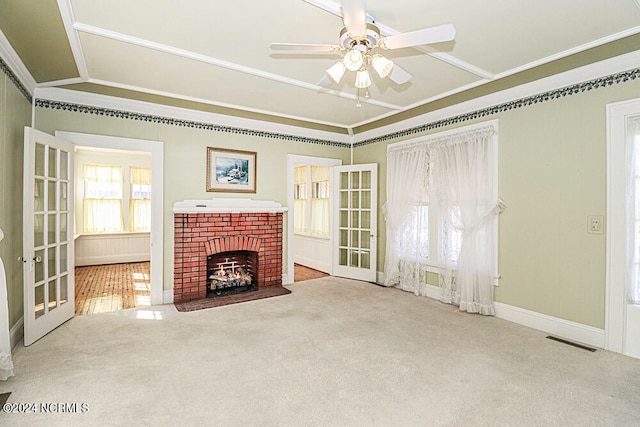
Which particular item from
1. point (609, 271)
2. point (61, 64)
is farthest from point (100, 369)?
point (609, 271)

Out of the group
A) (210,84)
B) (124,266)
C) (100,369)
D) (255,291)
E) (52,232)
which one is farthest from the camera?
(124,266)

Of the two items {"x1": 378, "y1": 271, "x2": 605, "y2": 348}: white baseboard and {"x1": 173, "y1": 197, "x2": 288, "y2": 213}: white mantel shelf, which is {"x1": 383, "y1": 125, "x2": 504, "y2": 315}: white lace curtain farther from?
{"x1": 173, "y1": 197, "x2": 288, "y2": 213}: white mantel shelf

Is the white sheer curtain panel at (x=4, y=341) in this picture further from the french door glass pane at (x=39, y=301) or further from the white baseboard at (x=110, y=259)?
the white baseboard at (x=110, y=259)

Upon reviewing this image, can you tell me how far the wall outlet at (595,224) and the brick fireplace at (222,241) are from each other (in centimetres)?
381

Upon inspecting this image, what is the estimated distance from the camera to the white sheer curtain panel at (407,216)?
4766mm

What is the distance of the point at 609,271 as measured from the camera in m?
2.99

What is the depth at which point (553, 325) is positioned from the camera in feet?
11.1

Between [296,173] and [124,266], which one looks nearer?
[124,266]

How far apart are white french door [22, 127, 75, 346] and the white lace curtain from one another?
4.27 m

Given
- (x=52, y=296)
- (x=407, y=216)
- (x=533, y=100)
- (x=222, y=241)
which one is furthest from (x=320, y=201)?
(x=52, y=296)

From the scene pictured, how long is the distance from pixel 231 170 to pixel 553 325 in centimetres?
447

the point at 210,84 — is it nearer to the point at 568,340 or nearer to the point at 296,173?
the point at 296,173

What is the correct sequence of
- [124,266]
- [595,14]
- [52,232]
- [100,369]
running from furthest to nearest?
[124,266] → [52,232] → [100,369] → [595,14]

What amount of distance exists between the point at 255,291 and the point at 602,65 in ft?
15.7
